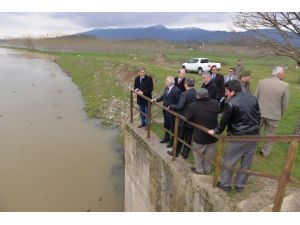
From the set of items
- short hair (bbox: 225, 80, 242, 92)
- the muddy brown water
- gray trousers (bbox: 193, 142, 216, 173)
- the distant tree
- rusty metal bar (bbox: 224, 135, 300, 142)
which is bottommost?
the muddy brown water

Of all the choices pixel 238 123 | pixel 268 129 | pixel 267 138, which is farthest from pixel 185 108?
pixel 267 138

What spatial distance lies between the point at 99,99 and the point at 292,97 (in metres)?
13.1

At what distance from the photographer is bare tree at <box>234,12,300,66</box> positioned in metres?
6.20

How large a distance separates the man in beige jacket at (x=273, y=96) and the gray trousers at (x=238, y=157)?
4.95 feet

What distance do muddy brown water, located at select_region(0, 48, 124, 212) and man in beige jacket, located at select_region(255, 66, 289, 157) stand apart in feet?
19.5

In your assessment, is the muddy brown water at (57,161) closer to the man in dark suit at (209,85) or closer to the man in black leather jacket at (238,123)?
the man in dark suit at (209,85)

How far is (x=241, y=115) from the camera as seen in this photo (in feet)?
14.2

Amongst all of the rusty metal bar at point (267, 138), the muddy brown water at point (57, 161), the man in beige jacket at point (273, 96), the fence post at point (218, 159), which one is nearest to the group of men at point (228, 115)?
the man in beige jacket at point (273, 96)

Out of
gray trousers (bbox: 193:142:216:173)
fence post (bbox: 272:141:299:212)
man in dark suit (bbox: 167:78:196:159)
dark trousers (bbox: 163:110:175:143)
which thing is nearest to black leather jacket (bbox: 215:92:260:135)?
gray trousers (bbox: 193:142:216:173)

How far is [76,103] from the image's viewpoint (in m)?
22.7

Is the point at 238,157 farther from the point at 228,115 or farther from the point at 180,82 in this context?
the point at 180,82

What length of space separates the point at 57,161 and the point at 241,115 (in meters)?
9.88

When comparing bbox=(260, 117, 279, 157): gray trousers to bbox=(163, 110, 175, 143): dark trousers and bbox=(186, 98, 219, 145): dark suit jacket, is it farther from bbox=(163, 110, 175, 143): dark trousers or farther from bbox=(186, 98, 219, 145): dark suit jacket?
bbox=(163, 110, 175, 143): dark trousers

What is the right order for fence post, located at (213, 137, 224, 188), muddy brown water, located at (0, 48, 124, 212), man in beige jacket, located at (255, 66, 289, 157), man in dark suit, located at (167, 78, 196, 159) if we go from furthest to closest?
muddy brown water, located at (0, 48, 124, 212)
man in dark suit, located at (167, 78, 196, 159)
man in beige jacket, located at (255, 66, 289, 157)
fence post, located at (213, 137, 224, 188)
